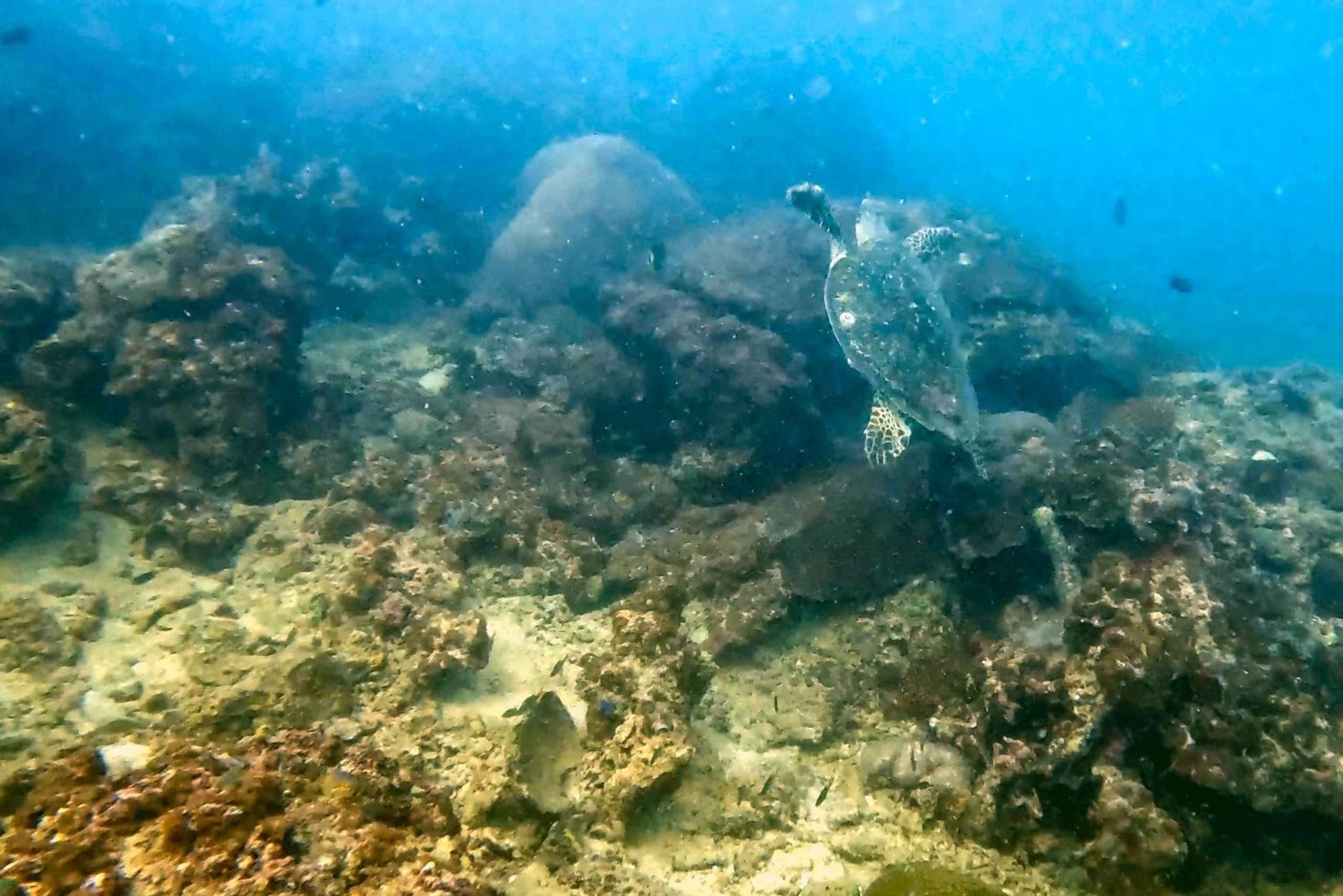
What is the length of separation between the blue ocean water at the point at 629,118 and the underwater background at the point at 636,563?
15.6ft

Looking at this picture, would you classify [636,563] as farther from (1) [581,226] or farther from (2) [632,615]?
(1) [581,226]

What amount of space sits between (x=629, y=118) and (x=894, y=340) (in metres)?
23.6

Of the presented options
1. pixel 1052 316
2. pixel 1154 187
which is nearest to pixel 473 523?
pixel 1052 316

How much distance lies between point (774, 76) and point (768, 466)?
24.3m

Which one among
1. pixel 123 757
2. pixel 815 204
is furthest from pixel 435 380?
pixel 123 757

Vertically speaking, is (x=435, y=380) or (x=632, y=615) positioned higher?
(x=435, y=380)

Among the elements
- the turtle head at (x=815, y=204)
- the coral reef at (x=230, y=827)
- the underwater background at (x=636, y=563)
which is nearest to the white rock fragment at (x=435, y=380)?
the underwater background at (x=636, y=563)

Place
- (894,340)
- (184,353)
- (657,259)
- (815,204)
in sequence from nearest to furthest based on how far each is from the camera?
(184,353)
(894,340)
(815,204)
(657,259)

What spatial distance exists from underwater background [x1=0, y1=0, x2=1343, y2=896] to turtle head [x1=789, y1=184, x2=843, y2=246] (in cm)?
11

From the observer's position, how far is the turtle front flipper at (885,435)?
675 centimetres

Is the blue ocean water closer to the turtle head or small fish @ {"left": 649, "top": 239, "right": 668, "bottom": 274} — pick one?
small fish @ {"left": 649, "top": 239, "right": 668, "bottom": 274}

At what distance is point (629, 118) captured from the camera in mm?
27031

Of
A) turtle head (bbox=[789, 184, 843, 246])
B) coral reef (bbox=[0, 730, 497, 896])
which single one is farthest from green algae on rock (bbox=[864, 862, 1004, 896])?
turtle head (bbox=[789, 184, 843, 246])

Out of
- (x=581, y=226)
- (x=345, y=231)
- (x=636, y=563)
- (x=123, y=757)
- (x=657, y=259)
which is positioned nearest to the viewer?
(x=123, y=757)
